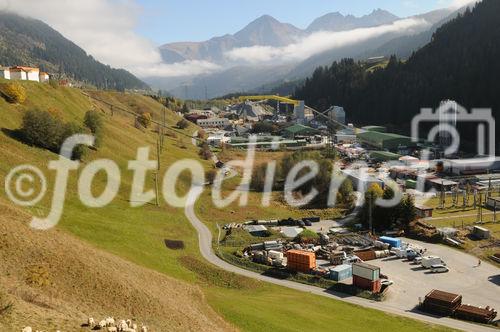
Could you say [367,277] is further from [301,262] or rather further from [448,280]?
[448,280]

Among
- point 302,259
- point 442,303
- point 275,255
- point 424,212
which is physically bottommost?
point 442,303

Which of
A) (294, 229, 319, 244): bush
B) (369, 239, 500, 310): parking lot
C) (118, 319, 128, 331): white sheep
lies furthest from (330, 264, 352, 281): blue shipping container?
(118, 319, 128, 331): white sheep

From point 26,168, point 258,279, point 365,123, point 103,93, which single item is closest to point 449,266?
point 258,279

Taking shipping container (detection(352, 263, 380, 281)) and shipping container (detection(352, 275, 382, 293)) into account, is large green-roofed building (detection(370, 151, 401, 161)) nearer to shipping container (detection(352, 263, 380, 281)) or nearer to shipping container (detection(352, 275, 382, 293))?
shipping container (detection(352, 275, 382, 293))

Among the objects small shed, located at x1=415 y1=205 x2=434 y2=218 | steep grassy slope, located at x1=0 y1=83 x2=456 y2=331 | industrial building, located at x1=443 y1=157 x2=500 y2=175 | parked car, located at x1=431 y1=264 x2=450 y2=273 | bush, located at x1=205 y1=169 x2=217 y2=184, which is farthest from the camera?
industrial building, located at x1=443 y1=157 x2=500 y2=175

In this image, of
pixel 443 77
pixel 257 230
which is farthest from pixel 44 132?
pixel 443 77

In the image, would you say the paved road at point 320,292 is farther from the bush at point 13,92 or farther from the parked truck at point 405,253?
the bush at point 13,92

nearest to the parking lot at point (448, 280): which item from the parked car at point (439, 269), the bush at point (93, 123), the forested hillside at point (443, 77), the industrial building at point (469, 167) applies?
the parked car at point (439, 269)
